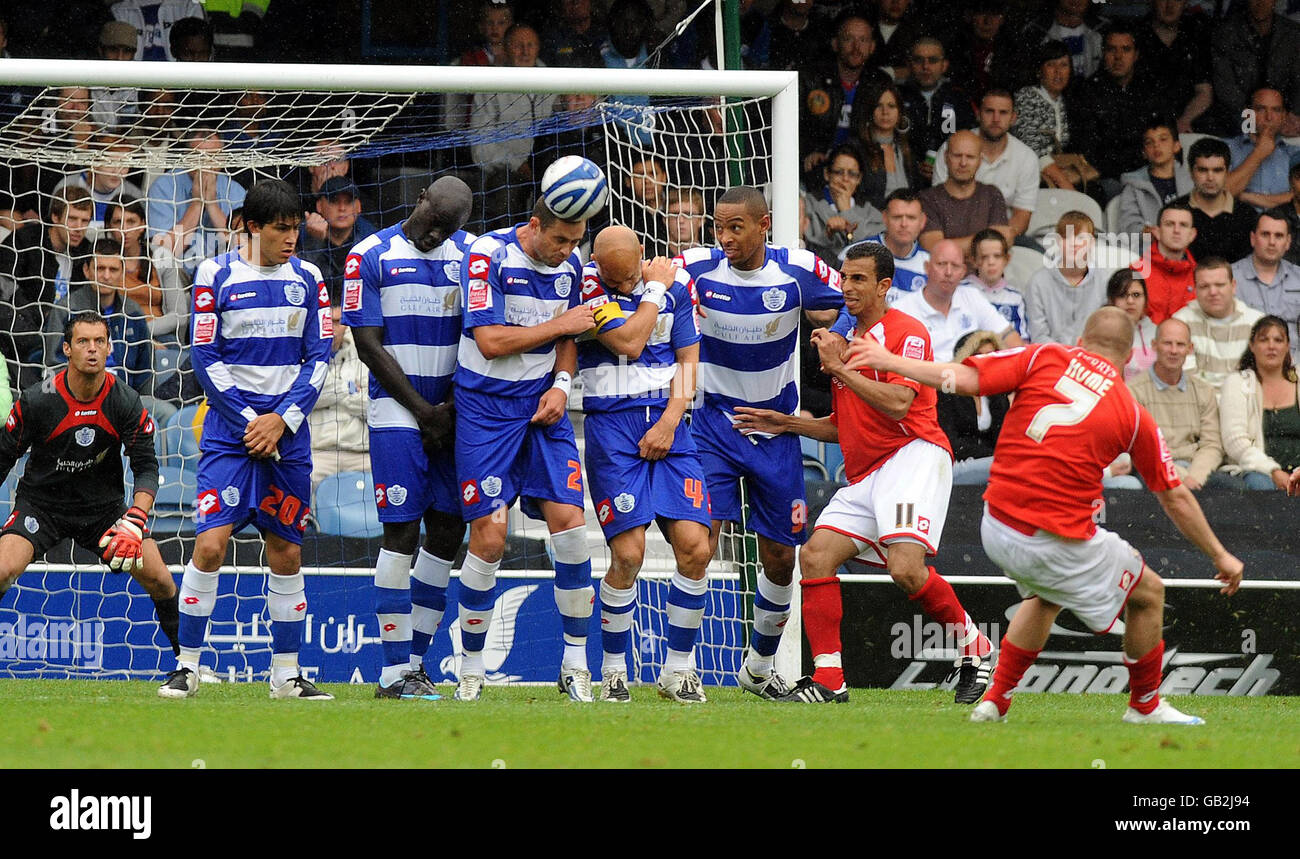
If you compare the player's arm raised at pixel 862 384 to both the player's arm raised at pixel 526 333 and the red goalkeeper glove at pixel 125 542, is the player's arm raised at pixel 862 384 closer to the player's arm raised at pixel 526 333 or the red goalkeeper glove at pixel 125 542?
the player's arm raised at pixel 526 333

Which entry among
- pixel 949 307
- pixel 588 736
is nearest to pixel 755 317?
pixel 588 736

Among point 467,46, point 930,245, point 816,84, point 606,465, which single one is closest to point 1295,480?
point 606,465

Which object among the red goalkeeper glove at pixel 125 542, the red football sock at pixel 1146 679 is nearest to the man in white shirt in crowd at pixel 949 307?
the red football sock at pixel 1146 679

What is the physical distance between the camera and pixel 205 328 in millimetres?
6949

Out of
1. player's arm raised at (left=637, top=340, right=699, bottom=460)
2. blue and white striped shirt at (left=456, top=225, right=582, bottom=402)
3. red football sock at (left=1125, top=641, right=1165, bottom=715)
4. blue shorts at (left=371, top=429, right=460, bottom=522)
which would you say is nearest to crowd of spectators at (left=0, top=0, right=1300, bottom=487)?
player's arm raised at (left=637, top=340, right=699, bottom=460)

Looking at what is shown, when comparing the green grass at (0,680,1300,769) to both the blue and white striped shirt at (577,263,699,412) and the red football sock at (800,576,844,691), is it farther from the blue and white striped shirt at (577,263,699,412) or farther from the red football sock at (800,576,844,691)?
the blue and white striped shirt at (577,263,699,412)

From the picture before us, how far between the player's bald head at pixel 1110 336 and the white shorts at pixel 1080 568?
67 centimetres

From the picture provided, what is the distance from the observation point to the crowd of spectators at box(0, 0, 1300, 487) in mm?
9930

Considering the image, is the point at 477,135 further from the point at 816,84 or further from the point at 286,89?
the point at 816,84

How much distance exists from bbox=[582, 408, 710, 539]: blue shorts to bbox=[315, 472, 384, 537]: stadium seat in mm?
3066

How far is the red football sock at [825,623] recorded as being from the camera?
7055 millimetres

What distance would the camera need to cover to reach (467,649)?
7180mm

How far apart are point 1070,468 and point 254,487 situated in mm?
3603

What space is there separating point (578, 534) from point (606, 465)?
1.13ft
